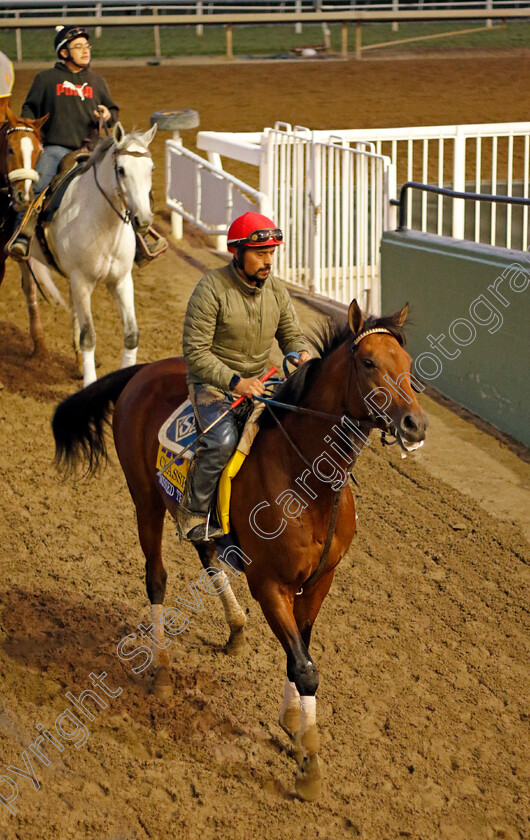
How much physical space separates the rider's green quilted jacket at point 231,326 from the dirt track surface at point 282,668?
6.11ft

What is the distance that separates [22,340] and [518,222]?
6.92 meters

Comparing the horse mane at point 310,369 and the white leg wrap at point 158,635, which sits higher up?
the horse mane at point 310,369

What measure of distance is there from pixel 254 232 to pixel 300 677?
6.90 ft

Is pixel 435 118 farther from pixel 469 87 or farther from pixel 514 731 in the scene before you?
pixel 514 731

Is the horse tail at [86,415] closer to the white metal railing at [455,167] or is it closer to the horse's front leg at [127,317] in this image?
the horse's front leg at [127,317]

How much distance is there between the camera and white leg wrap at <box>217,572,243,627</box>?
609cm

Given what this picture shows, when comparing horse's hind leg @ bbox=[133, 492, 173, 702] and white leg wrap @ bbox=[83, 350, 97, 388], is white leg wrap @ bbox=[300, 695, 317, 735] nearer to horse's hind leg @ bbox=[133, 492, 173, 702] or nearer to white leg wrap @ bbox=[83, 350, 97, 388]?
horse's hind leg @ bbox=[133, 492, 173, 702]

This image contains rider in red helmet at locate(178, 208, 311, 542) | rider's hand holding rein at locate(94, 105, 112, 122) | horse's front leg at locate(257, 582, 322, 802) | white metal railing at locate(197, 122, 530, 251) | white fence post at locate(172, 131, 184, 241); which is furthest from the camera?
white fence post at locate(172, 131, 184, 241)

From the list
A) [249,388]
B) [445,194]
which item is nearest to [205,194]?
[445,194]

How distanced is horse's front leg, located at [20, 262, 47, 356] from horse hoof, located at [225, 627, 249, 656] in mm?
5266

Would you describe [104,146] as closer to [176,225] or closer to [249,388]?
[249,388]

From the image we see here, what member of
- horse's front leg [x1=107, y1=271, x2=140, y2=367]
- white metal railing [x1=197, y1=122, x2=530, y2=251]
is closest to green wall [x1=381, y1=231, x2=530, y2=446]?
white metal railing [x1=197, y1=122, x2=530, y2=251]

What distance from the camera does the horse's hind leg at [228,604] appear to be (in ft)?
20.0

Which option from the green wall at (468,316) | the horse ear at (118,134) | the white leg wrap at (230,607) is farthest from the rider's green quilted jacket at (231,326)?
the horse ear at (118,134)
